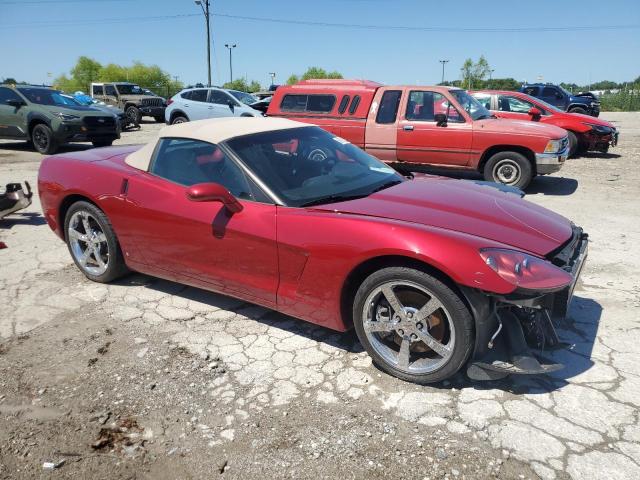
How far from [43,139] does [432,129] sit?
9863 mm

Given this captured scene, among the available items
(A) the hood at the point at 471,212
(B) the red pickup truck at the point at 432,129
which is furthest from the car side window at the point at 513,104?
(A) the hood at the point at 471,212

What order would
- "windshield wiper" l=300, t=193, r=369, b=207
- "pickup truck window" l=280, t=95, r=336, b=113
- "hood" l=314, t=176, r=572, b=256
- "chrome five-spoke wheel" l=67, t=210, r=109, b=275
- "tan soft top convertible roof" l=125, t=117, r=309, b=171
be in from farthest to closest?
"pickup truck window" l=280, t=95, r=336, b=113 < "chrome five-spoke wheel" l=67, t=210, r=109, b=275 < "tan soft top convertible roof" l=125, t=117, r=309, b=171 < "windshield wiper" l=300, t=193, r=369, b=207 < "hood" l=314, t=176, r=572, b=256

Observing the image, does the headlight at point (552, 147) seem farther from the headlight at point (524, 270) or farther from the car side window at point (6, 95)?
the car side window at point (6, 95)

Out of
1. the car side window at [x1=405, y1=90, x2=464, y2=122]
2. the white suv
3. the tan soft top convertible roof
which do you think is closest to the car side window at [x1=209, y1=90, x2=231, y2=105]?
the white suv

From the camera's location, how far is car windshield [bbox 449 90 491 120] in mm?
8570

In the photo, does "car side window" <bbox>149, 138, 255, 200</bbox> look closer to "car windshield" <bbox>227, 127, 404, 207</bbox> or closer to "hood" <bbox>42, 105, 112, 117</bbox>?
"car windshield" <bbox>227, 127, 404, 207</bbox>

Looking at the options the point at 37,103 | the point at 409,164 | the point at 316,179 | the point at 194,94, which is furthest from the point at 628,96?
the point at 316,179

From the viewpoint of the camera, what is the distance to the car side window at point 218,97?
1694cm

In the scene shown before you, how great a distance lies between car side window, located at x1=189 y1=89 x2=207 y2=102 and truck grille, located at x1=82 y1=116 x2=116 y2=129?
4.25m

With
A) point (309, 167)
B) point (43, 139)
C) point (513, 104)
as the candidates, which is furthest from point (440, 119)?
point (43, 139)

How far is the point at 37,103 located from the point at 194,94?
5.73 metres

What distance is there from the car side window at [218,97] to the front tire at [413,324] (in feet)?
50.0

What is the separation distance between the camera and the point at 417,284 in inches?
105

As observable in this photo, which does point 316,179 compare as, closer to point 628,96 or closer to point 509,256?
point 509,256
